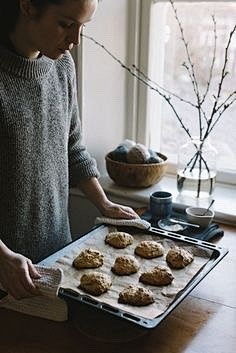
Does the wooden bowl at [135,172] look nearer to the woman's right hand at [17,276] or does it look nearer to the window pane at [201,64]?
the window pane at [201,64]

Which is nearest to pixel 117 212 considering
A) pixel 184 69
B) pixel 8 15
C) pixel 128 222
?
pixel 128 222

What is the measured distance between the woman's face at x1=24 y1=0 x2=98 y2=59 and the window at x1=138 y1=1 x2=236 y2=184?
0.79m

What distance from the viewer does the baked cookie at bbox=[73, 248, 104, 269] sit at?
1190mm

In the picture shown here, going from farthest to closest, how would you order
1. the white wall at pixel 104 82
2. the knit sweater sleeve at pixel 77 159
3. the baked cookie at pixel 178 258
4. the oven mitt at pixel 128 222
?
the white wall at pixel 104 82 → the knit sweater sleeve at pixel 77 159 → the oven mitt at pixel 128 222 → the baked cookie at pixel 178 258

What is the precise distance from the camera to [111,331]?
1039mm

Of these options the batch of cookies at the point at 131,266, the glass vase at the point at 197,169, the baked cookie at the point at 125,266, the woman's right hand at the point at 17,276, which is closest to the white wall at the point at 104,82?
the glass vase at the point at 197,169

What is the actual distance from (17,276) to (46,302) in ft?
0.26

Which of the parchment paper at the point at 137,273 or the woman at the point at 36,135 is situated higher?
the woman at the point at 36,135

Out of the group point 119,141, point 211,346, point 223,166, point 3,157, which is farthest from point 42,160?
point 223,166

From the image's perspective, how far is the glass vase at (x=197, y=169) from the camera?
175 centimetres

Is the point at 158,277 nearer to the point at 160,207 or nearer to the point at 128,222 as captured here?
the point at 128,222

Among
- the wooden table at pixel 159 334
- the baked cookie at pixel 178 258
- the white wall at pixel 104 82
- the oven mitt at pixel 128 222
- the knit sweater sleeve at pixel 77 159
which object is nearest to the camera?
the wooden table at pixel 159 334

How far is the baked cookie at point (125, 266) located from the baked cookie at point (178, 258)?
0.07 metres

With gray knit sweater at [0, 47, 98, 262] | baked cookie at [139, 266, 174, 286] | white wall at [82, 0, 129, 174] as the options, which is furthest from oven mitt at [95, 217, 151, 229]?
white wall at [82, 0, 129, 174]
